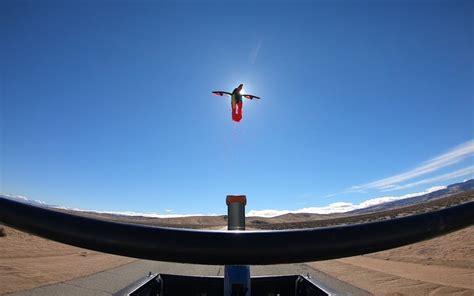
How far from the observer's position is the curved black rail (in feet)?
2.44

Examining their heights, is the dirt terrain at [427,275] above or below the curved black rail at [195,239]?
below

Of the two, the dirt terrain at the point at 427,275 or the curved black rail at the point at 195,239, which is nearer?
the curved black rail at the point at 195,239

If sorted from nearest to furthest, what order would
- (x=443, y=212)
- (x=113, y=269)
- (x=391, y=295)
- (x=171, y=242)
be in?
(x=171, y=242) → (x=443, y=212) → (x=391, y=295) → (x=113, y=269)

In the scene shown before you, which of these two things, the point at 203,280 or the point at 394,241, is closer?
the point at 394,241

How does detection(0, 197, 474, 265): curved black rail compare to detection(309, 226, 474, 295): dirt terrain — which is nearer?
detection(0, 197, 474, 265): curved black rail

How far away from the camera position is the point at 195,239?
2.44ft

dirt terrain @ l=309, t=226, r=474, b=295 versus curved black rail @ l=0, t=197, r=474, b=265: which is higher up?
curved black rail @ l=0, t=197, r=474, b=265

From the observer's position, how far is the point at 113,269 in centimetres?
1383

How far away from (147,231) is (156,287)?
2.92 metres

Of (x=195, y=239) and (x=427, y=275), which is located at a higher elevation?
(x=195, y=239)

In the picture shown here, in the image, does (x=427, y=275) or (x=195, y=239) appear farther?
(x=427, y=275)

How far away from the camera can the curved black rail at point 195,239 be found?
2.44 ft

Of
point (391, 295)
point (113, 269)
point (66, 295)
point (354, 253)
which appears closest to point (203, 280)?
point (354, 253)

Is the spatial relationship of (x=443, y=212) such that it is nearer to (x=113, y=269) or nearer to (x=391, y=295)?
(x=391, y=295)
